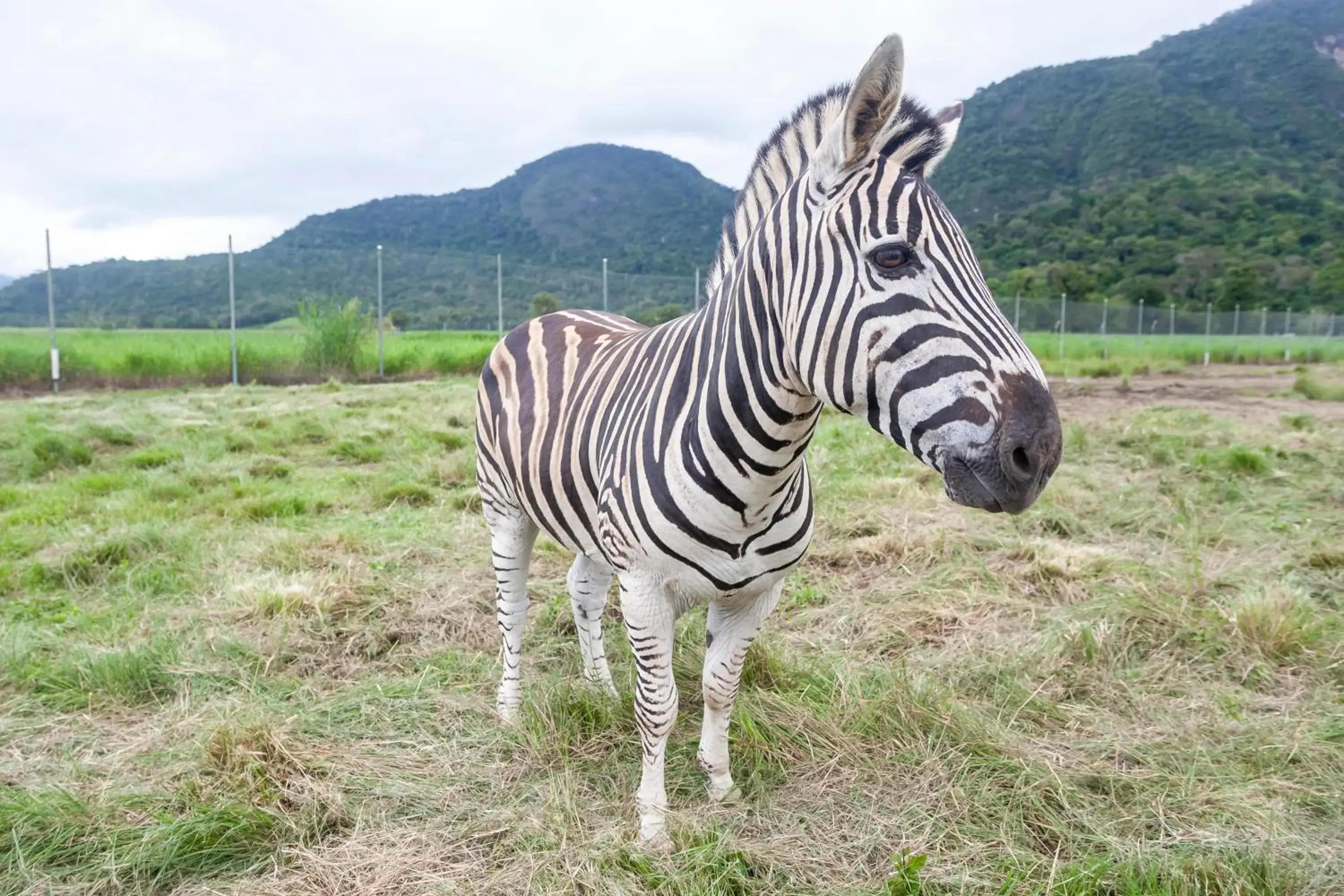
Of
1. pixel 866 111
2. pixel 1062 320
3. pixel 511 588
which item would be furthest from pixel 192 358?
pixel 1062 320

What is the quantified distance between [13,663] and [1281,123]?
8613 centimetres

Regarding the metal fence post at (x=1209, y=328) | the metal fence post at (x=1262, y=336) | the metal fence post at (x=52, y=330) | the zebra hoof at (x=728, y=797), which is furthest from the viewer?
the metal fence post at (x=1209, y=328)

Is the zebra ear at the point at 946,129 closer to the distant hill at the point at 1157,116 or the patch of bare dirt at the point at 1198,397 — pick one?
the patch of bare dirt at the point at 1198,397

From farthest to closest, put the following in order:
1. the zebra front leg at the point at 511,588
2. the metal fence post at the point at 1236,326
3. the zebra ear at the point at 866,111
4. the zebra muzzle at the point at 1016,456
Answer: the metal fence post at the point at 1236,326 < the zebra front leg at the point at 511,588 < the zebra ear at the point at 866,111 < the zebra muzzle at the point at 1016,456

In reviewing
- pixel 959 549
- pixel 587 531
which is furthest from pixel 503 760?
pixel 959 549

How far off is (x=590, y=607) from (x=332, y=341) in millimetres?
14765

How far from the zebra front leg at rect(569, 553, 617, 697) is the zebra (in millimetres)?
160

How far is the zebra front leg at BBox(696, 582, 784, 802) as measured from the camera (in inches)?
93.0

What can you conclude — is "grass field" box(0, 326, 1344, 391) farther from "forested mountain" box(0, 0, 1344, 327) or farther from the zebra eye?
the zebra eye

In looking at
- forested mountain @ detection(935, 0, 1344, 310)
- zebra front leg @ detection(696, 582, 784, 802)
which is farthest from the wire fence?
zebra front leg @ detection(696, 582, 784, 802)

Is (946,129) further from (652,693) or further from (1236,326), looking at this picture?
(1236,326)

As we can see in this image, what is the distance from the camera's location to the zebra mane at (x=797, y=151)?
65.1 inches

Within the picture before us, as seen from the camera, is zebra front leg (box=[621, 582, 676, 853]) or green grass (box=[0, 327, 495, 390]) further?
green grass (box=[0, 327, 495, 390])

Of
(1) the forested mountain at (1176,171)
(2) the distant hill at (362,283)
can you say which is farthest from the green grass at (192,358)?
(1) the forested mountain at (1176,171)
